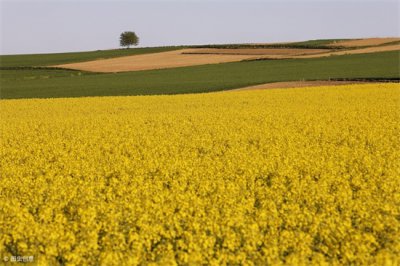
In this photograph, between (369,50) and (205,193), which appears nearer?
(205,193)

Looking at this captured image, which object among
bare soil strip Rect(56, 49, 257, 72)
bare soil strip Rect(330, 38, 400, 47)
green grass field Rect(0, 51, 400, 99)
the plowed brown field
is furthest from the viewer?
bare soil strip Rect(330, 38, 400, 47)

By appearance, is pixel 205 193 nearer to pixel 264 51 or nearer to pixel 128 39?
pixel 264 51

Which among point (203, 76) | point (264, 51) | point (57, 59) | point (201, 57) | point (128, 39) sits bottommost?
point (203, 76)

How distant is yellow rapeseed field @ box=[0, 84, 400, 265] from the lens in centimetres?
746

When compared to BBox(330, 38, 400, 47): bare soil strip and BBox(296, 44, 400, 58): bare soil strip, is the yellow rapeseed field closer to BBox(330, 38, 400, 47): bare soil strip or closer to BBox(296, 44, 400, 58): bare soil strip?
BBox(296, 44, 400, 58): bare soil strip

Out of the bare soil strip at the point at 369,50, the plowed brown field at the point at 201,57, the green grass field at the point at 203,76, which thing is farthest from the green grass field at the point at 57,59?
the bare soil strip at the point at 369,50

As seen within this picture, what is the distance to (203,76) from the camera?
58188 mm

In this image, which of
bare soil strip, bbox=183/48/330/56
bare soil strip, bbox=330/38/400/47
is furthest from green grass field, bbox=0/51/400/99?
bare soil strip, bbox=330/38/400/47

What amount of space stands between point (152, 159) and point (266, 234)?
5.77 m

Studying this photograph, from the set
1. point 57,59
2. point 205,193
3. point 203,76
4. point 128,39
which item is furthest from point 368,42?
point 205,193

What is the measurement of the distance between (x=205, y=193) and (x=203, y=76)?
48655mm

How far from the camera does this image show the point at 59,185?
35.7 feet

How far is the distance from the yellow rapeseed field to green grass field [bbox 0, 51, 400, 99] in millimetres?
26436

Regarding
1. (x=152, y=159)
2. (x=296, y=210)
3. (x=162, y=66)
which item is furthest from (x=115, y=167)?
(x=162, y=66)
